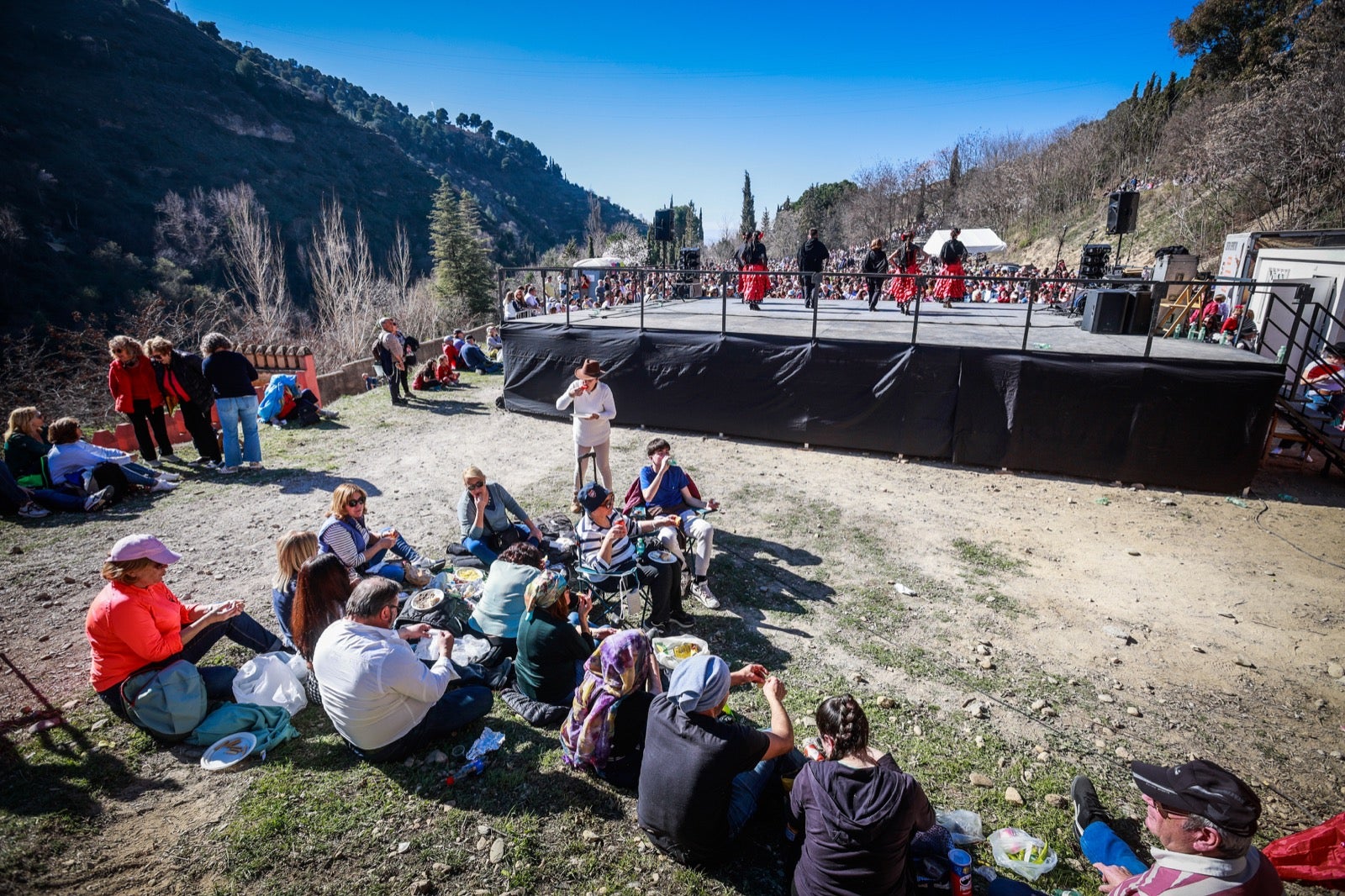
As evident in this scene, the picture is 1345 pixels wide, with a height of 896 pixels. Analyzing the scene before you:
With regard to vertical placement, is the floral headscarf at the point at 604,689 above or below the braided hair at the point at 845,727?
below

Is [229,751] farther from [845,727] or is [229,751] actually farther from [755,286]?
[755,286]

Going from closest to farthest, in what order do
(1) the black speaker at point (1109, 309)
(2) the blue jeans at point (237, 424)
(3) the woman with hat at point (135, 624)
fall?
1. (3) the woman with hat at point (135, 624)
2. (2) the blue jeans at point (237, 424)
3. (1) the black speaker at point (1109, 309)

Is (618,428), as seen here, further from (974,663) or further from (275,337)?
(275,337)

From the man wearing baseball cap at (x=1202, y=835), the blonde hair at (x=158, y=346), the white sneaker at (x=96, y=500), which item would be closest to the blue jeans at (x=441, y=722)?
the man wearing baseball cap at (x=1202, y=835)

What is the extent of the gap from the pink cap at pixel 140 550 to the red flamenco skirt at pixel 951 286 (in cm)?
1385

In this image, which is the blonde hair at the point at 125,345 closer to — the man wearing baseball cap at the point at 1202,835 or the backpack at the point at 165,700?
the backpack at the point at 165,700

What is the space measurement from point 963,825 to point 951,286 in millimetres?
14582

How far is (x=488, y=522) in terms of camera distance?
5.79 metres

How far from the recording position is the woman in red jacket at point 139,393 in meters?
7.95

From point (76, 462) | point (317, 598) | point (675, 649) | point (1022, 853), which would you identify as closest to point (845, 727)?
point (1022, 853)

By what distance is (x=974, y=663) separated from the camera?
4.81m

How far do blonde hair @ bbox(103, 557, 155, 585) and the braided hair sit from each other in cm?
387

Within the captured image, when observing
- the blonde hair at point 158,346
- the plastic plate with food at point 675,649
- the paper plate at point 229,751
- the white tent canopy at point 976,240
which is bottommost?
the paper plate at point 229,751

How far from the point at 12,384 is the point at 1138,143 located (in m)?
56.5
